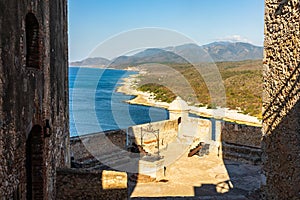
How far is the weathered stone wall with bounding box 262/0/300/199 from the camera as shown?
209 inches

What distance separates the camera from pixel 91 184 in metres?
7.08

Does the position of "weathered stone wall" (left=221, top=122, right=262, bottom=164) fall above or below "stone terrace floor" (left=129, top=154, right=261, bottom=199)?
above

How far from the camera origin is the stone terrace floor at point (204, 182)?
9250 mm

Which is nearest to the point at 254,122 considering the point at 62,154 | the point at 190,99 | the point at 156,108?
the point at 190,99

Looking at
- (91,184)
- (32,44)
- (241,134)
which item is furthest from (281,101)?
(241,134)

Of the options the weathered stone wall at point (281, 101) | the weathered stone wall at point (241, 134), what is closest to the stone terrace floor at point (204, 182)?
the weathered stone wall at point (241, 134)

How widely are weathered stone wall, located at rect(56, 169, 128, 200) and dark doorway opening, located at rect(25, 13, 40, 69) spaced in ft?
8.14

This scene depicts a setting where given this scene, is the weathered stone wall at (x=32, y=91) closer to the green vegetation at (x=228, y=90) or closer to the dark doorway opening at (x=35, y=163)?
the dark doorway opening at (x=35, y=163)

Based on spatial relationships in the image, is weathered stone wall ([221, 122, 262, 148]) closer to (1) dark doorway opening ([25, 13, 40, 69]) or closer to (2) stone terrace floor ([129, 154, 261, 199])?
(2) stone terrace floor ([129, 154, 261, 199])

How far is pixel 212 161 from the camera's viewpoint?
12641 millimetres

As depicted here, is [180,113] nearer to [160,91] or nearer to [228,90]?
[228,90]

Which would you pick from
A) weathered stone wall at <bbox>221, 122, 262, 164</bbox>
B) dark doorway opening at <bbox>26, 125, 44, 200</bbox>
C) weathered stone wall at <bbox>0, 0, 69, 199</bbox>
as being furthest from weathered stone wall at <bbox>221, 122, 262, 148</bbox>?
dark doorway opening at <bbox>26, 125, 44, 200</bbox>

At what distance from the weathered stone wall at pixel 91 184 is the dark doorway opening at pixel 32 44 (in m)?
2.48

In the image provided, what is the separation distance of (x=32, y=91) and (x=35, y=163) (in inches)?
55.4
